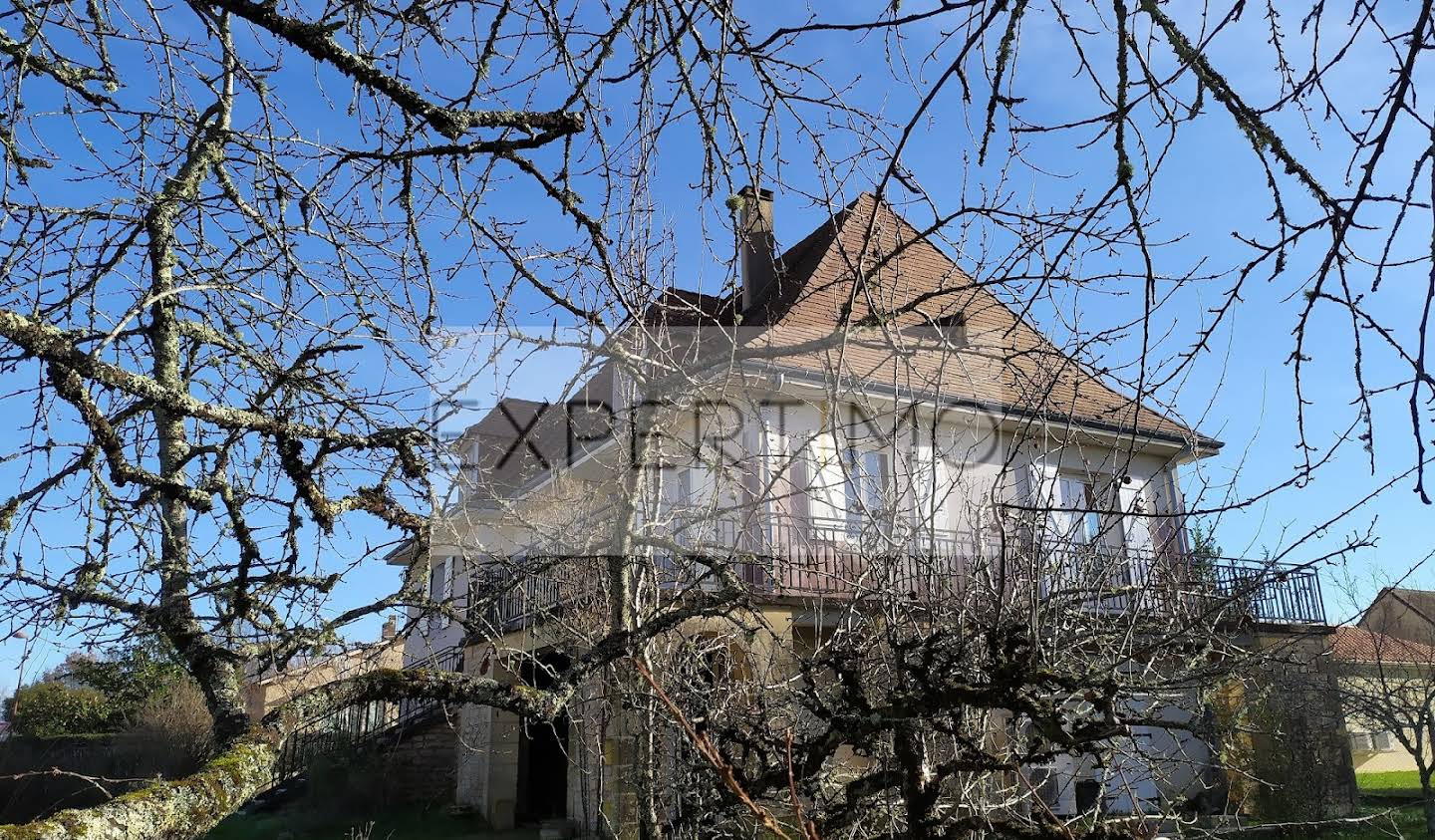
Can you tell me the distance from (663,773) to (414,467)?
2424 millimetres

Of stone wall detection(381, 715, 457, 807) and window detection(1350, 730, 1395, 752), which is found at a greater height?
stone wall detection(381, 715, 457, 807)

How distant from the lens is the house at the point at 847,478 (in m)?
3.67

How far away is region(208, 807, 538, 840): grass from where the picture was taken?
14.1 metres

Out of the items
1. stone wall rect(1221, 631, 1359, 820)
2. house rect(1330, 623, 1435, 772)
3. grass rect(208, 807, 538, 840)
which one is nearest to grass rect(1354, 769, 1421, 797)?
house rect(1330, 623, 1435, 772)

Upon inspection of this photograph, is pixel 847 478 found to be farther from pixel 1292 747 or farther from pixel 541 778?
pixel 541 778

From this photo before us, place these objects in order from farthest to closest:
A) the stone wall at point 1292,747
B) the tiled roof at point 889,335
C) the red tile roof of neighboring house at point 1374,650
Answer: the red tile roof of neighboring house at point 1374,650, the stone wall at point 1292,747, the tiled roof at point 889,335

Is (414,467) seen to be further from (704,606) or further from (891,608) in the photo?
(891,608)

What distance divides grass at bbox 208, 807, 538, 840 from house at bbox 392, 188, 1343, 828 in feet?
2.92

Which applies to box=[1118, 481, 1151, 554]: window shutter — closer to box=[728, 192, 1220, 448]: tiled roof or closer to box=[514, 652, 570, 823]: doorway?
box=[728, 192, 1220, 448]: tiled roof

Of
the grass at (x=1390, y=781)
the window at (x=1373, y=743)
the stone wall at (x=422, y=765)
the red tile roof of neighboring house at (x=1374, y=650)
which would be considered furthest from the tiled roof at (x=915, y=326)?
the window at (x=1373, y=743)

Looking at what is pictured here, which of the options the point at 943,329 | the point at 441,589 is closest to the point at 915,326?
the point at 943,329

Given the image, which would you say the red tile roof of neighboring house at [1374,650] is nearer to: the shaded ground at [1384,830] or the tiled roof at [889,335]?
the shaded ground at [1384,830]

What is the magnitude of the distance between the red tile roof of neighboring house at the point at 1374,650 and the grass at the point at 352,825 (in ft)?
41.5

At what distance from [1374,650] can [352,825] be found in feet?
52.3
